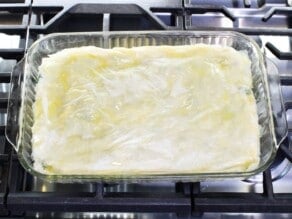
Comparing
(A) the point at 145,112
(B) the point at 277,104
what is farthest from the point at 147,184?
(B) the point at 277,104

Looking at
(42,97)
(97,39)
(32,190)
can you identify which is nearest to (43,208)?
(32,190)

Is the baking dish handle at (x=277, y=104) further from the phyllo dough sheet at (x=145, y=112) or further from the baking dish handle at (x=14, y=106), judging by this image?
the baking dish handle at (x=14, y=106)

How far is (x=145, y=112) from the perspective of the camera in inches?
25.9

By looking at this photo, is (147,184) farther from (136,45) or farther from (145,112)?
(136,45)

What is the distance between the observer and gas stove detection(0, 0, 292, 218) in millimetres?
606

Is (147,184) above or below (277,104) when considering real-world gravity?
below

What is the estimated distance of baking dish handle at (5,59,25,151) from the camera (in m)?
0.63

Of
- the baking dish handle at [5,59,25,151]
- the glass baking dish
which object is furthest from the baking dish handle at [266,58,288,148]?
the baking dish handle at [5,59,25,151]

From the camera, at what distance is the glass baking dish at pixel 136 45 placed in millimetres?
593

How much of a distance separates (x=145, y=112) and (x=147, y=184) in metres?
0.10

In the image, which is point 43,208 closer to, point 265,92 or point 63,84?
point 63,84

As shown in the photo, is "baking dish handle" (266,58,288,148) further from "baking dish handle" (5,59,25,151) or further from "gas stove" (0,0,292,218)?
"baking dish handle" (5,59,25,151)

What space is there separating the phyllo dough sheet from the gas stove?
4cm

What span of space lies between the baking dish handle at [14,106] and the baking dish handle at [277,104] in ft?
1.18
